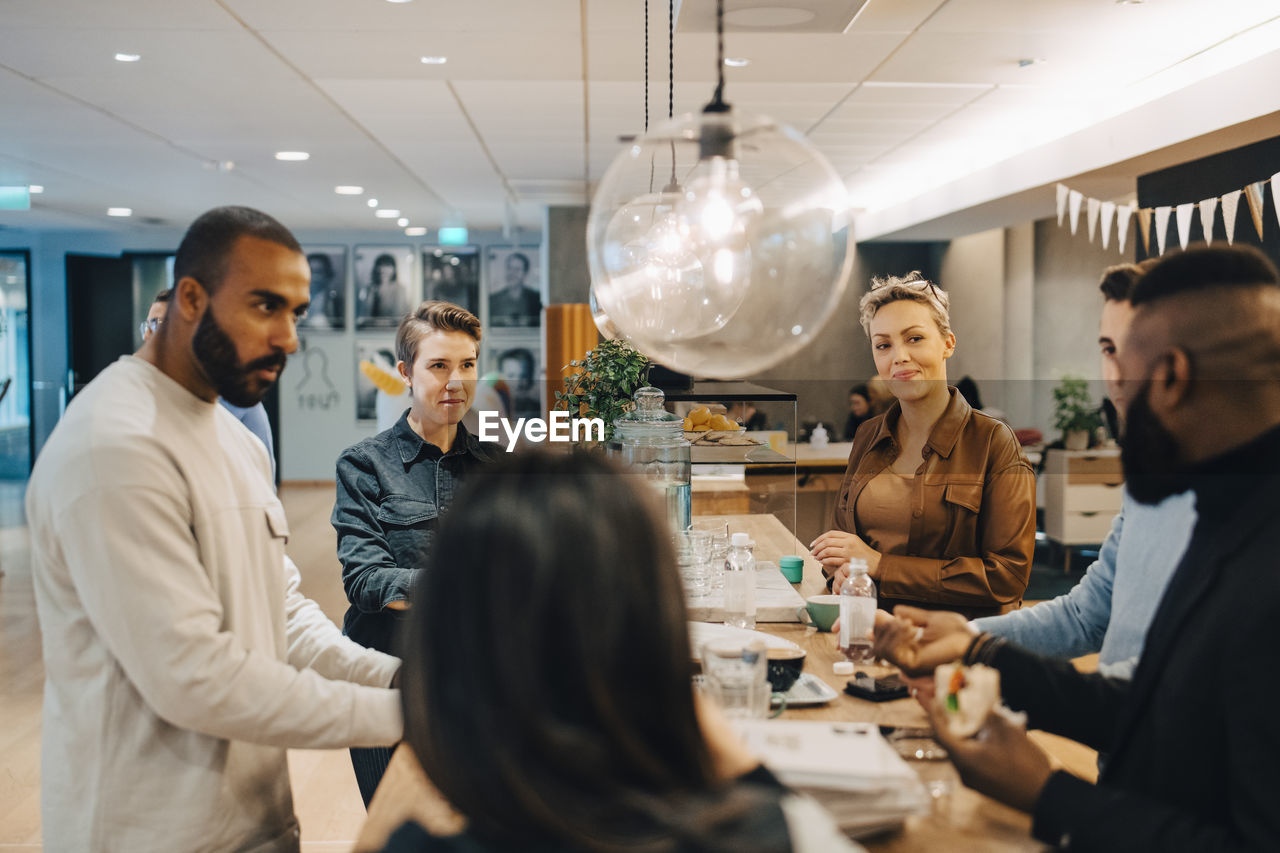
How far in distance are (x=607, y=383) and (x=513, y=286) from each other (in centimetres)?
975

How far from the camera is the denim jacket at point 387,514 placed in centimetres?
237

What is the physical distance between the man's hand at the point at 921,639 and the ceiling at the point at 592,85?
2076 millimetres

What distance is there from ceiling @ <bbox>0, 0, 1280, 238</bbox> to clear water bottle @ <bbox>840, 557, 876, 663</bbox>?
1.90 meters

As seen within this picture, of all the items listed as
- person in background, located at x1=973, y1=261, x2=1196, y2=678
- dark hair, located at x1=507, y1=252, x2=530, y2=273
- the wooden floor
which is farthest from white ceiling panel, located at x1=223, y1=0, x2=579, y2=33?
dark hair, located at x1=507, y1=252, x2=530, y2=273

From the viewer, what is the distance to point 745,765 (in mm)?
907

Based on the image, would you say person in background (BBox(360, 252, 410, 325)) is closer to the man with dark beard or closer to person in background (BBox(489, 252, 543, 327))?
person in background (BBox(489, 252, 543, 327))

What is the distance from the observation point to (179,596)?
139 cm

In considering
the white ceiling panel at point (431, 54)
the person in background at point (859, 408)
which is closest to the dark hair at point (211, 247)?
the white ceiling panel at point (431, 54)

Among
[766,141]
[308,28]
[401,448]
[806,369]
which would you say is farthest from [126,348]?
[766,141]

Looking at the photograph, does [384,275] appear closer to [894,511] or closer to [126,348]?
[126,348]

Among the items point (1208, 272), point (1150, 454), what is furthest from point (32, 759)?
point (1208, 272)

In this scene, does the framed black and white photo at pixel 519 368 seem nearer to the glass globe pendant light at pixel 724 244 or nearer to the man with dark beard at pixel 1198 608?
the glass globe pendant light at pixel 724 244

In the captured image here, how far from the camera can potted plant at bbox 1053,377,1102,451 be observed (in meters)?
7.27

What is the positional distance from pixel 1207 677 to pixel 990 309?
9.19 meters
